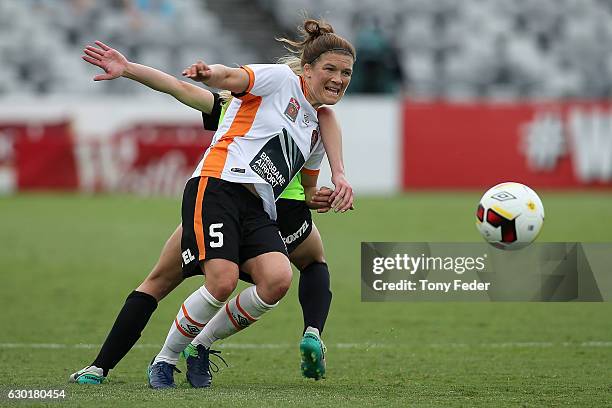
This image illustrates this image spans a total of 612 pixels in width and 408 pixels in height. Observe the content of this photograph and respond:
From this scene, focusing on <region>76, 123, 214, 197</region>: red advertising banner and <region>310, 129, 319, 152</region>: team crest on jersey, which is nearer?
<region>310, 129, 319, 152</region>: team crest on jersey

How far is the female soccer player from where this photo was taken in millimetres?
5449

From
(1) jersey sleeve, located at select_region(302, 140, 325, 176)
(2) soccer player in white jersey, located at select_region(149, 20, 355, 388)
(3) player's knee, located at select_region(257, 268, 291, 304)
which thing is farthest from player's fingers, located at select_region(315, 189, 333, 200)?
(3) player's knee, located at select_region(257, 268, 291, 304)

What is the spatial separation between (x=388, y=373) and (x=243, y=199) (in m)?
1.35

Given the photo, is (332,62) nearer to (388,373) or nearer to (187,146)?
(388,373)

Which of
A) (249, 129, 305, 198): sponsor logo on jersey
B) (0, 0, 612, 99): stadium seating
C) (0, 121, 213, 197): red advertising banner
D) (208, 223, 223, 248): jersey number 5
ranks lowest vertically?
(208, 223, 223, 248): jersey number 5

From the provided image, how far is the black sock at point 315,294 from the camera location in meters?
6.12

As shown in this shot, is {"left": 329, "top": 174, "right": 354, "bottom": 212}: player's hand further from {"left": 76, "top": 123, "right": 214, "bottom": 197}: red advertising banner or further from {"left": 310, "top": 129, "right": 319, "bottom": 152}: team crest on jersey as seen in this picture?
{"left": 76, "top": 123, "right": 214, "bottom": 197}: red advertising banner

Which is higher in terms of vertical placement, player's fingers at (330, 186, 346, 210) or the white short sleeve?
the white short sleeve

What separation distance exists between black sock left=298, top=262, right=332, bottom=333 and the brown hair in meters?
1.18

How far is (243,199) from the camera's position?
5766 mm

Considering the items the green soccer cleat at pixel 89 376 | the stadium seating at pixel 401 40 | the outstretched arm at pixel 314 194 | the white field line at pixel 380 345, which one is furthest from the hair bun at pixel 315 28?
the stadium seating at pixel 401 40

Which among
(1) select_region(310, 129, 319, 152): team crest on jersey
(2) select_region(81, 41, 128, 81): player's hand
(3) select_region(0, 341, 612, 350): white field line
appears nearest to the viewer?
(2) select_region(81, 41, 128, 81): player's hand

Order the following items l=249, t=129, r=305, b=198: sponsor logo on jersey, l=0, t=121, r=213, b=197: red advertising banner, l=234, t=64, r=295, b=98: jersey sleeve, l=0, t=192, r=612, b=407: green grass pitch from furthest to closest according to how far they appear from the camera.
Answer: l=0, t=121, r=213, b=197: red advertising banner, l=249, t=129, r=305, b=198: sponsor logo on jersey, l=234, t=64, r=295, b=98: jersey sleeve, l=0, t=192, r=612, b=407: green grass pitch

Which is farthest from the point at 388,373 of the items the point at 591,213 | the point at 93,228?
the point at 591,213
